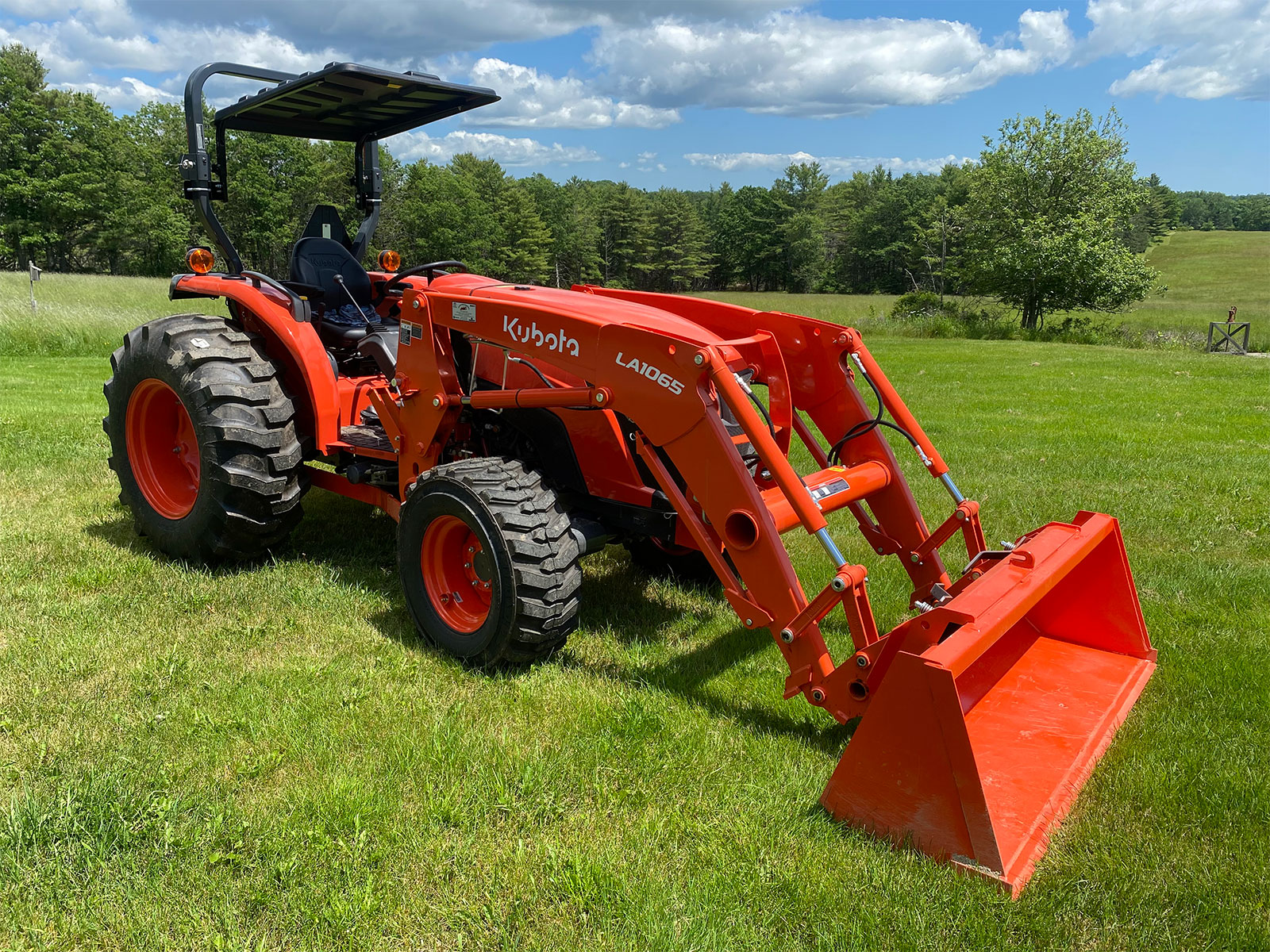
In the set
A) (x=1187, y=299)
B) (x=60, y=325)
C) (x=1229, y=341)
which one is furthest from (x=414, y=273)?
(x=1187, y=299)

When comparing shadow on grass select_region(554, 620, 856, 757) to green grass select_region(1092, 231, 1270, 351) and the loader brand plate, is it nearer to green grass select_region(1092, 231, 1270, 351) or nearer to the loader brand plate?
the loader brand plate

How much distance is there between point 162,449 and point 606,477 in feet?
10.2

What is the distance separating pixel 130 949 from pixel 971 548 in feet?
11.4

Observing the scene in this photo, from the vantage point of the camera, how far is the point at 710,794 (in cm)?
306

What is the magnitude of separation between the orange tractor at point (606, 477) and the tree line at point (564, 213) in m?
5.73

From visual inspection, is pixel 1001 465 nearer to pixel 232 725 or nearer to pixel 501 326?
pixel 501 326

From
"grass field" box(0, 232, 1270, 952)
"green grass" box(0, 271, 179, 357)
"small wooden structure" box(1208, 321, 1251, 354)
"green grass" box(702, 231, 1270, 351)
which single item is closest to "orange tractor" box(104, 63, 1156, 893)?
"grass field" box(0, 232, 1270, 952)

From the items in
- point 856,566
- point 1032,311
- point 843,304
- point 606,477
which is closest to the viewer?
point 856,566

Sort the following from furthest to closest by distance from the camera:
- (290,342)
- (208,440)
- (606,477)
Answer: (290,342), (208,440), (606,477)

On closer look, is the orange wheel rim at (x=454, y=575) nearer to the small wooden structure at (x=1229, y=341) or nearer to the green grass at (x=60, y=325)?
the green grass at (x=60, y=325)

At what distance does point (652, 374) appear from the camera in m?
3.51

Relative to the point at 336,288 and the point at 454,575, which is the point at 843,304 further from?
the point at 454,575

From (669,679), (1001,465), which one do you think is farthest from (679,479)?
(1001,465)

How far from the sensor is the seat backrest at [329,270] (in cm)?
557
